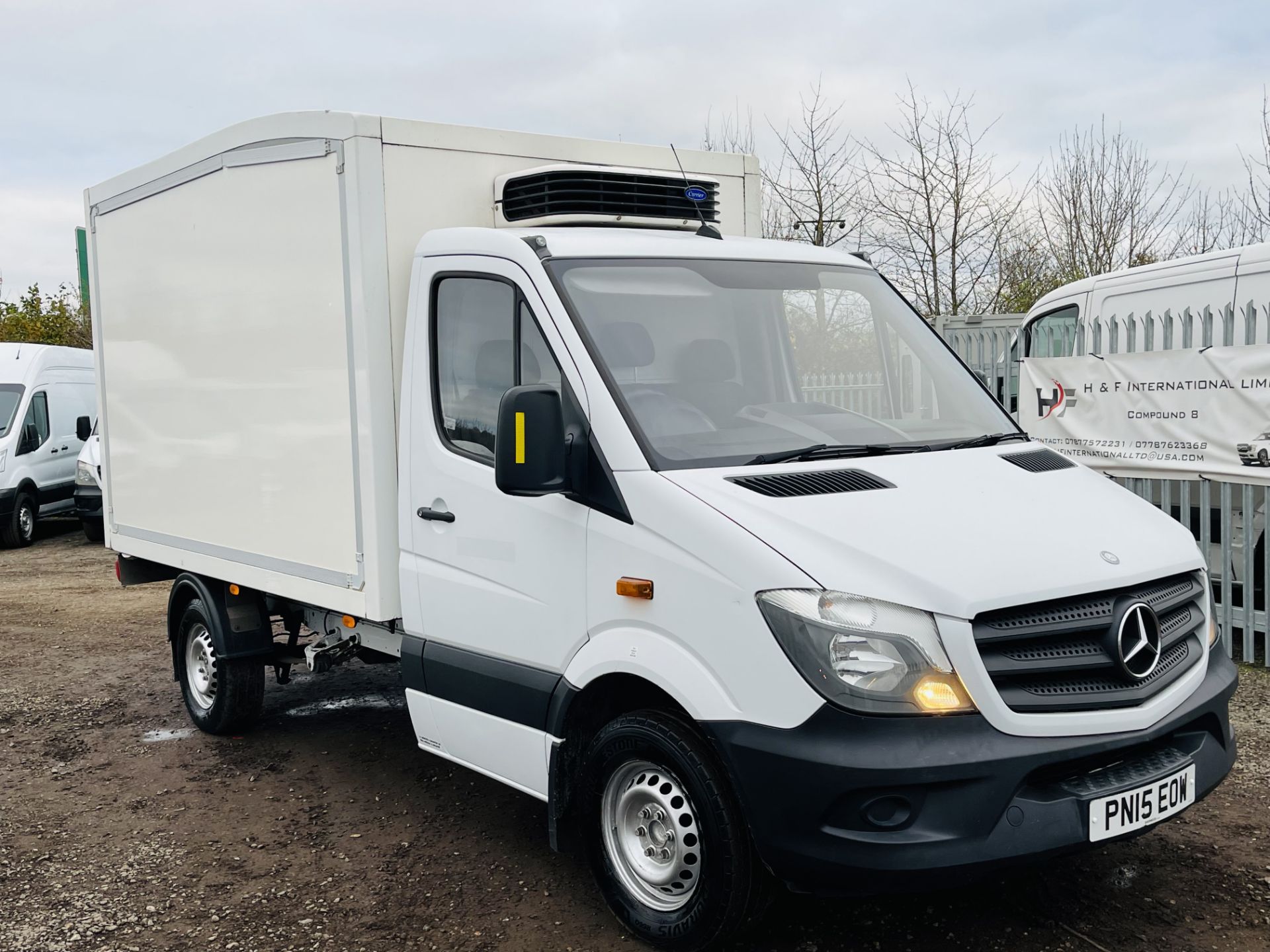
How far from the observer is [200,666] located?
671 centimetres

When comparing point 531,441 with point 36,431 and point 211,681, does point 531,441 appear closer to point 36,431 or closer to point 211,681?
point 211,681

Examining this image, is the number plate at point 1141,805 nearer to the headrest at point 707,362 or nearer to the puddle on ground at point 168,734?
the headrest at point 707,362

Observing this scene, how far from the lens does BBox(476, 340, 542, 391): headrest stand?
4.20 metres

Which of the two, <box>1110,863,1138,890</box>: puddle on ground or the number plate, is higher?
the number plate

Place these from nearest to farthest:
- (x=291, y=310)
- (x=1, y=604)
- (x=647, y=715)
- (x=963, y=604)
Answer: (x=963, y=604), (x=647, y=715), (x=291, y=310), (x=1, y=604)

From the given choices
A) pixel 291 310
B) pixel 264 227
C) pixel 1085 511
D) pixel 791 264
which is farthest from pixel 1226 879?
pixel 264 227

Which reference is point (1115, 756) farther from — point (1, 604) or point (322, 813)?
point (1, 604)

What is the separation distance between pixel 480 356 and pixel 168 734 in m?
3.63

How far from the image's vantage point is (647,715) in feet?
12.3

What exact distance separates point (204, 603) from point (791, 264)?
3.68 metres

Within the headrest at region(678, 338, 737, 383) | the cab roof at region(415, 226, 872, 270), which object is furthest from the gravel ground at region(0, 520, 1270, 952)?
the cab roof at region(415, 226, 872, 270)

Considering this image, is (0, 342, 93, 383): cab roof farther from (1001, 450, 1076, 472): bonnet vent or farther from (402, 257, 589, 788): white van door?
(1001, 450, 1076, 472): bonnet vent

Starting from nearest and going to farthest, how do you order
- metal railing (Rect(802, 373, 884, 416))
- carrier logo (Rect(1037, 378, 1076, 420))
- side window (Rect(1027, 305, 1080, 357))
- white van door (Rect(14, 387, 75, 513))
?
metal railing (Rect(802, 373, 884, 416))
carrier logo (Rect(1037, 378, 1076, 420))
side window (Rect(1027, 305, 1080, 357))
white van door (Rect(14, 387, 75, 513))

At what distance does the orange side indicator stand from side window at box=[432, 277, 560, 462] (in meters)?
0.78
